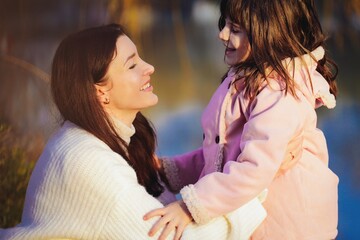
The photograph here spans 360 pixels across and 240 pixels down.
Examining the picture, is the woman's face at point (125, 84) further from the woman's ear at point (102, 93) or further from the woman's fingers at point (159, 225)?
the woman's fingers at point (159, 225)

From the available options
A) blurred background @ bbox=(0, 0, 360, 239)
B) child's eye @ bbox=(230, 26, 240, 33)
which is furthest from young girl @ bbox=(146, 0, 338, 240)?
blurred background @ bbox=(0, 0, 360, 239)

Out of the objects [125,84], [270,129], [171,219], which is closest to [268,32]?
[270,129]

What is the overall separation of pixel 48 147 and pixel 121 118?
0.26m

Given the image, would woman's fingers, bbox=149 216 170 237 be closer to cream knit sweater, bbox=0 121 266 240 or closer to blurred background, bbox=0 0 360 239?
cream knit sweater, bbox=0 121 266 240

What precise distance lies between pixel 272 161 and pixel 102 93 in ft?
1.83

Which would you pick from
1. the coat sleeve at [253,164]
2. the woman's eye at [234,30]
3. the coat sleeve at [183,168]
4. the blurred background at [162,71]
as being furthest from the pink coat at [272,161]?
the blurred background at [162,71]

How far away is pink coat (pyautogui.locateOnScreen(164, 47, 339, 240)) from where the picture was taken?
158 cm

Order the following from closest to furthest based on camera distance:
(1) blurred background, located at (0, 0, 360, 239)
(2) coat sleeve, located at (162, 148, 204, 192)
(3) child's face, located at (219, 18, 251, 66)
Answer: (3) child's face, located at (219, 18, 251, 66) → (2) coat sleeve, located at (162, 148, 204, 192) → (1) blurred background, located at (0, 0, 360, 239)

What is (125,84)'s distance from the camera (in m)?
1.82

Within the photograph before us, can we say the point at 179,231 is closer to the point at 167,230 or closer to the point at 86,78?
the point at 167,230

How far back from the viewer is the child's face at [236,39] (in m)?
1.74

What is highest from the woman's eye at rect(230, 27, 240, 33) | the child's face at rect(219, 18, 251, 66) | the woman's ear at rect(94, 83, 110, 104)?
the woman's eye at rect(230, 27, 240, 33)

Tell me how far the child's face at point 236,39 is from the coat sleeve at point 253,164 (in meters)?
0.19

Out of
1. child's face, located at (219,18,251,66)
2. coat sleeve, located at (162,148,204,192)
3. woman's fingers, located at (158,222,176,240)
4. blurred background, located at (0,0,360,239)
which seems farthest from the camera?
blurred background, located at (0,0,360,239)
